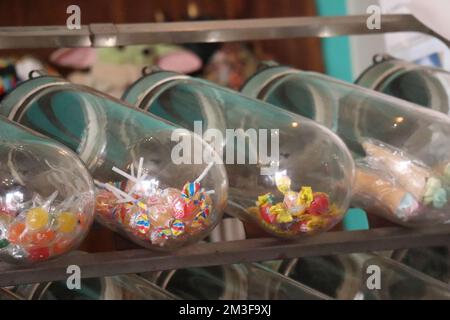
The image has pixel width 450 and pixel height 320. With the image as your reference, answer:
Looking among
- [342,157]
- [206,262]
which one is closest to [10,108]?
[206,262]

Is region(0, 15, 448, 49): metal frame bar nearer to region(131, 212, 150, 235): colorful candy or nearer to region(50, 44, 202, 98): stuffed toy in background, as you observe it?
region(131, 212, 150, 235): colorful candy

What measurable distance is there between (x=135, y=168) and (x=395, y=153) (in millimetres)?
452

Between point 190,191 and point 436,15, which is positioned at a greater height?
point 436,15

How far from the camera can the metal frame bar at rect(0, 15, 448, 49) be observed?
1.28 metres

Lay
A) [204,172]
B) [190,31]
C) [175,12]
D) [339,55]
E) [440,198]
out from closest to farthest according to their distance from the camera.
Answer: [204,172], [440,198], [190,31], [339,55], [175,12]

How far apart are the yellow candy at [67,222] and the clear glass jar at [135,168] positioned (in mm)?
84

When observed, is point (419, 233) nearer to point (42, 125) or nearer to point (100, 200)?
point (100, 200)

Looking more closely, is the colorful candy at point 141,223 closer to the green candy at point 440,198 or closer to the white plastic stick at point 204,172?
the white plastic stick at point 204,172

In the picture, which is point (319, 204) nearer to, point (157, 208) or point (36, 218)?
point (157, 208)

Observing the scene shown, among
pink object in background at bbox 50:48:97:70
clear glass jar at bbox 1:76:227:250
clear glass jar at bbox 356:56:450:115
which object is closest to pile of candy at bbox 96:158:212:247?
clear glass jar at bbox 1:76:227:250

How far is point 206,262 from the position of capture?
115 centimetres

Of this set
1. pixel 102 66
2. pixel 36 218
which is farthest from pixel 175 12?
pixel 36 218

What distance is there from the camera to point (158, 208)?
1.10 meters
